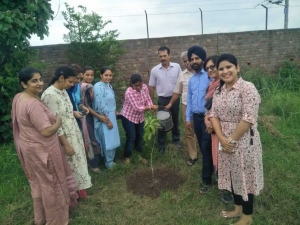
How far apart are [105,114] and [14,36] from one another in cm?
187

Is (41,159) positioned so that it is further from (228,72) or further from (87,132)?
(228,72)

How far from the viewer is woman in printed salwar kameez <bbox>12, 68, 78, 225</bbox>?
90.2 inches

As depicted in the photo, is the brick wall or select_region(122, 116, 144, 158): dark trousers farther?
Answer: the brick wall

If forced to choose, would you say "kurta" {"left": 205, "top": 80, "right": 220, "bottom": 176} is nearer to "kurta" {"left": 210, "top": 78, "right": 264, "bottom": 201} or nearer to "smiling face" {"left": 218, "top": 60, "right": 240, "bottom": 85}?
"kurta" {"left": 210, "top": 78, "right": 264, "bottom": 201}

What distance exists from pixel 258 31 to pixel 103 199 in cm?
724

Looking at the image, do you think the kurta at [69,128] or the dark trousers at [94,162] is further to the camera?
the dark trousers at [94,162]

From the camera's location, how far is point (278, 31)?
8.17 metres

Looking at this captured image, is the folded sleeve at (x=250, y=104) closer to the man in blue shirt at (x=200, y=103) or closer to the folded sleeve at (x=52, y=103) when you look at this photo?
the man in blue shirt at (x=200, y=103)

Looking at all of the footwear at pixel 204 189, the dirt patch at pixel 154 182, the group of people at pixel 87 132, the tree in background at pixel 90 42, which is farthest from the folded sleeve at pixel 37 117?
the tree in background at pixel 90 42

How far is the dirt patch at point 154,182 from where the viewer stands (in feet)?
10.8

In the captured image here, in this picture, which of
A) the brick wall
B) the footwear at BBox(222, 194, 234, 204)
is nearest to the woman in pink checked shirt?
the footwear at BBox(222, 194, 234, 204)

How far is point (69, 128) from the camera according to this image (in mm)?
2725

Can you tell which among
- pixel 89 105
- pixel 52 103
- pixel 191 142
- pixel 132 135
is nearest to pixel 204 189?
pixel 191 142

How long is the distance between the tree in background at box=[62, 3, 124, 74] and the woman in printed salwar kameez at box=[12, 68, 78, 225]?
4.09 metres
